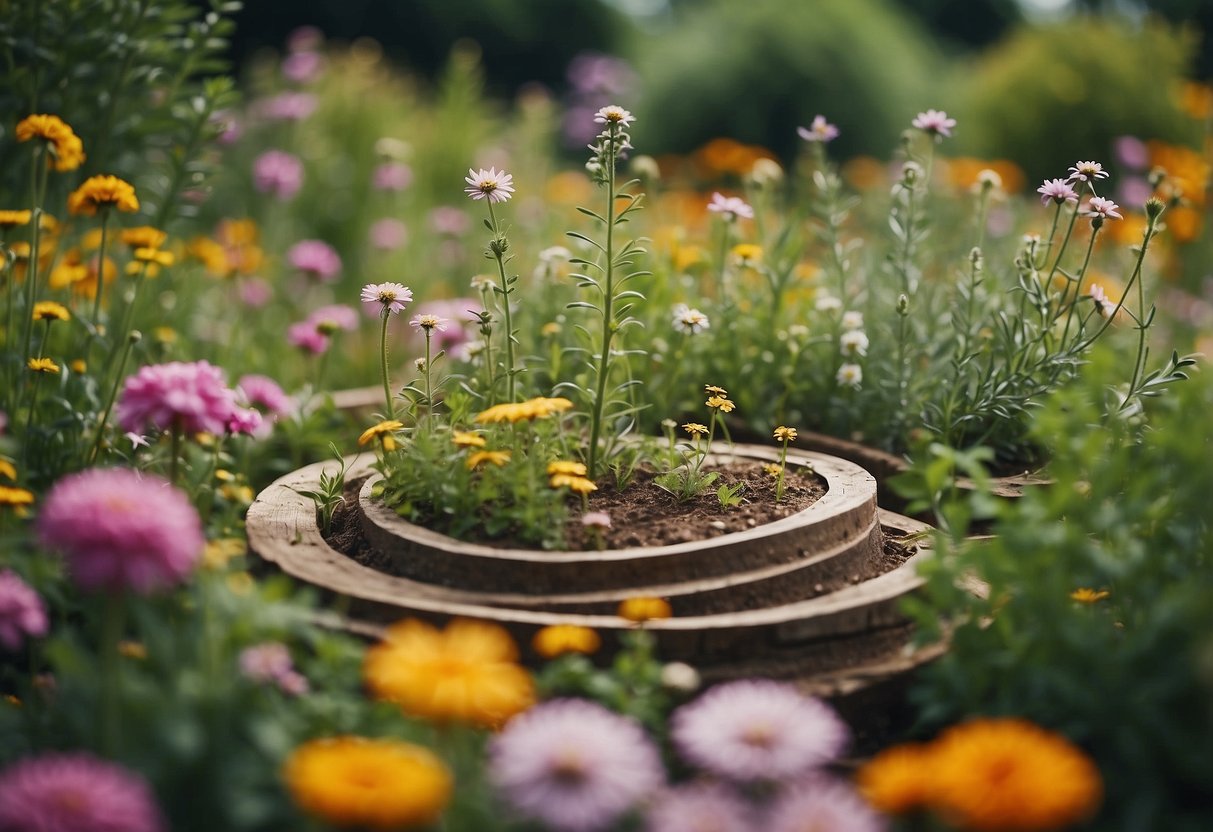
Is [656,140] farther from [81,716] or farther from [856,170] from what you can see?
[81,716]

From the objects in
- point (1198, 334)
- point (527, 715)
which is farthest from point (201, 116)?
point (1198, 334)

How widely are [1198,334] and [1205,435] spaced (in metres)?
3.14

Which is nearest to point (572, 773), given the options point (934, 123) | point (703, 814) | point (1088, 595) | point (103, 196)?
point (703, 814)

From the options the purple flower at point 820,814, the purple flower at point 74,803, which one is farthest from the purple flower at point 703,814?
the purple flower at point 74,803

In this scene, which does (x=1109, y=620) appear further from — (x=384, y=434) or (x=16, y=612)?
(x=16, y=612)

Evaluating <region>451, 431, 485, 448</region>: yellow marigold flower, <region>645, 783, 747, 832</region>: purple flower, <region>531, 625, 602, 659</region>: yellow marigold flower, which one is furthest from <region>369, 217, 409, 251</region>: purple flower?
<region>645, 783, 747, 832</region>: purple flower

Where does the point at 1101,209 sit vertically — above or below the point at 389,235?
above

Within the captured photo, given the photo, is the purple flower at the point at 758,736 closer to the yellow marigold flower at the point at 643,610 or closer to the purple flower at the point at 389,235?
the yellow marigold flower at the point at 643,610

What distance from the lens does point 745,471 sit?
2.63 metres

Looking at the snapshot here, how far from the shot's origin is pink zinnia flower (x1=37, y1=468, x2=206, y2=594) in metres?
1.51

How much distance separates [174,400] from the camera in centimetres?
193

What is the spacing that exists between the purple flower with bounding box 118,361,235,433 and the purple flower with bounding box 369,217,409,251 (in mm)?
3407

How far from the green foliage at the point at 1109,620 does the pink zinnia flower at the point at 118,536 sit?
1217 millimetres

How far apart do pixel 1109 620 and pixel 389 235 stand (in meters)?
4.21
